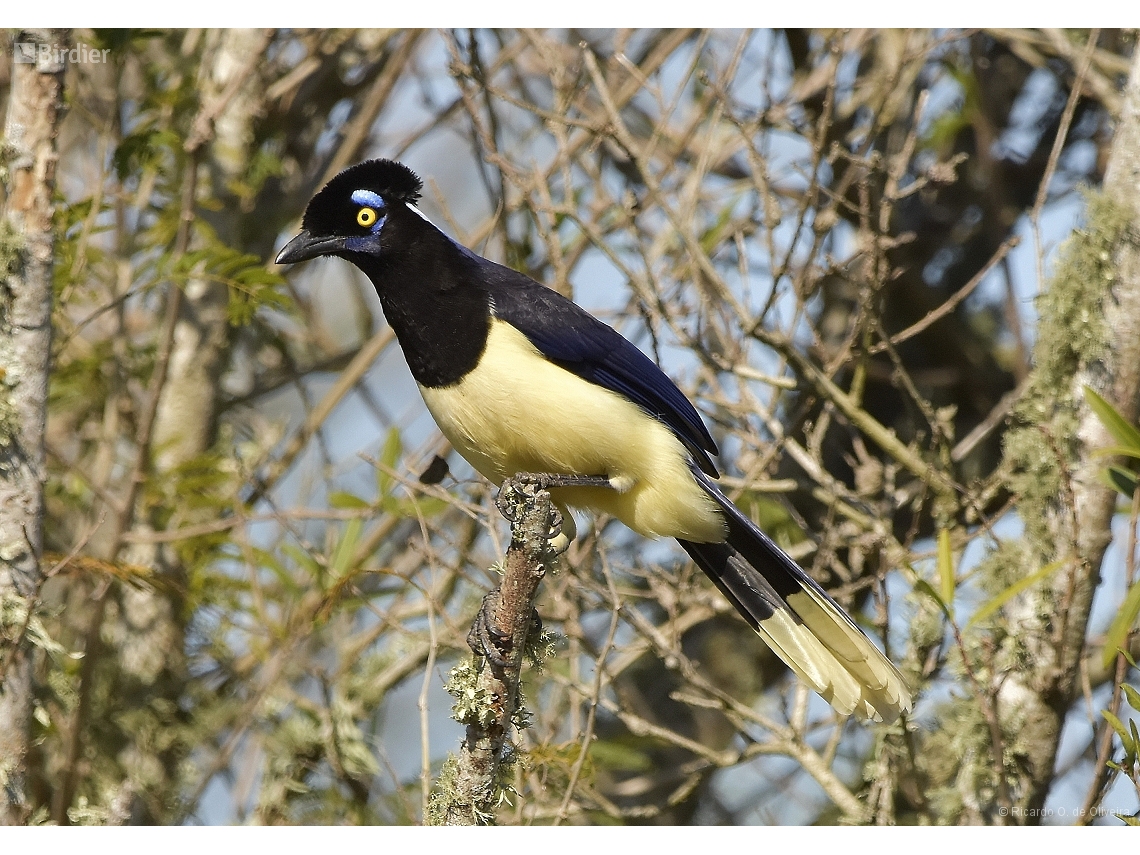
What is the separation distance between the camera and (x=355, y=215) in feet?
13.3

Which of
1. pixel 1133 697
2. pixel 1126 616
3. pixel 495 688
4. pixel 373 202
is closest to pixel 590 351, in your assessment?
pixel 373 202

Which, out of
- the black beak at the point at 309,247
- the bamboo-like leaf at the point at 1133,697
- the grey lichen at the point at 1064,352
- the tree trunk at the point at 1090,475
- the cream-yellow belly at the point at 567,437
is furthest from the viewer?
the grey lichen at the point at 1064,352

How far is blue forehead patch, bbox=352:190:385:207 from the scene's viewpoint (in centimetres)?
402

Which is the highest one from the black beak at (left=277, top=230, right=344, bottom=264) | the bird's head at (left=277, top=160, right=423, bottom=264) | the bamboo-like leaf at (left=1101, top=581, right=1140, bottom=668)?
the bird's head at (left=277, top=160, right=423, bottom=264)

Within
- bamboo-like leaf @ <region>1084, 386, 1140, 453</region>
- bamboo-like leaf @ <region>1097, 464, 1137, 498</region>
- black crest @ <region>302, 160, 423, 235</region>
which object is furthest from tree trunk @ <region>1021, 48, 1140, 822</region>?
black crest @ <region>302, 160, 423, 235</region>

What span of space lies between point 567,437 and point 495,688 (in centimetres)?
83

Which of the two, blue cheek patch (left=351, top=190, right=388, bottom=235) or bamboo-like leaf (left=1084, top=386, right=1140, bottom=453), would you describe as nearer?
bamboo-like leaf (left=1084, top=386, right=1140, bottom=453)

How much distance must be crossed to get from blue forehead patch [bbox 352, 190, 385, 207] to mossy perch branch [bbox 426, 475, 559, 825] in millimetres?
1273

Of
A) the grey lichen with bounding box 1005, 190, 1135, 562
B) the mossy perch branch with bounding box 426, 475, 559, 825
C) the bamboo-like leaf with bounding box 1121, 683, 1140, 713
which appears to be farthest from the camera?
the grey lichen with bounding box 1005, 190, 1135, 562

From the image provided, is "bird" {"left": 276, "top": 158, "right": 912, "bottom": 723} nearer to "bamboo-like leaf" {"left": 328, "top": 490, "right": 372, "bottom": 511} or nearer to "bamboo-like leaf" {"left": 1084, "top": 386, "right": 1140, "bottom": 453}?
"bamboo-like leaf" {"left": 1084, "top": 386, "right": 1140, "bottom": 453}

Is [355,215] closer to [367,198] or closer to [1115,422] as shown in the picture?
[367,198]

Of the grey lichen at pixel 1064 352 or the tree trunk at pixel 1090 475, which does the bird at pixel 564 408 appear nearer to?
the tree trunk at pixel 1090 475

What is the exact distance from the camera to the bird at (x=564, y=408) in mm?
3729

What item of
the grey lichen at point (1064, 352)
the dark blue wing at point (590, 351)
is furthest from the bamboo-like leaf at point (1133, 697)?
the dark blue wing at point (590, 351)
